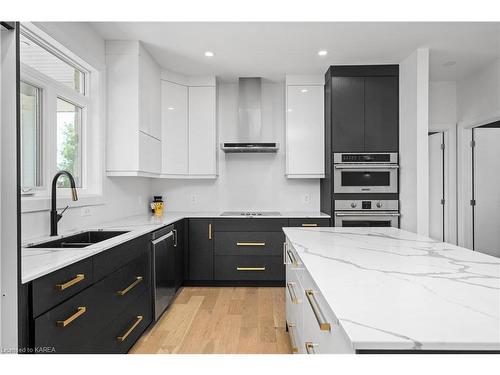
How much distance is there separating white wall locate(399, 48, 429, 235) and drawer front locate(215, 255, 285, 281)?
1.48 m

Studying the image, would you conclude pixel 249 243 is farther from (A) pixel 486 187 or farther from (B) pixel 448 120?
→ (A) pixel 486 187

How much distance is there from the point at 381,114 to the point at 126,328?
3.26 m

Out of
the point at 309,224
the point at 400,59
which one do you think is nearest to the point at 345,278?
the point at 309,224

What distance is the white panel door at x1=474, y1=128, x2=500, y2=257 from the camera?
4.13 meters

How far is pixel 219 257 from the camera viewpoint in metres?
3.64

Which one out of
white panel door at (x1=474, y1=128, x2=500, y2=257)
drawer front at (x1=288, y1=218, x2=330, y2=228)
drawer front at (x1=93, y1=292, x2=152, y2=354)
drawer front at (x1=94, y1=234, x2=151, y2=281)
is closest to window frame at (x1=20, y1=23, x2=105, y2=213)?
drawer front at (x1=94, y1=234, x2=151, y2=281)

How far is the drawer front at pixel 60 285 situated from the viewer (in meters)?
1.23

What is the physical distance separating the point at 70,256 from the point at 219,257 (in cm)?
225

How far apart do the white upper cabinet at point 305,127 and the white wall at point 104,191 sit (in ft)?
6.06

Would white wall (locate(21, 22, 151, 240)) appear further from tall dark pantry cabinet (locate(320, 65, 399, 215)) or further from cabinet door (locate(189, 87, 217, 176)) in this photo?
tall dark pantry cabinet (locate(320, 65, 399, 215))

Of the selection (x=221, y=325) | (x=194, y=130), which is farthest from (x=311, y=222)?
(x=194, y=130)

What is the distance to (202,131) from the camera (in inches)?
155

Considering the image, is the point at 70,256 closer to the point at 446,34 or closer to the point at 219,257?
the point at 219,257

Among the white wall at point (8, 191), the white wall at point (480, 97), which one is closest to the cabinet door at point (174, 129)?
the white wall at point (8, 191)
